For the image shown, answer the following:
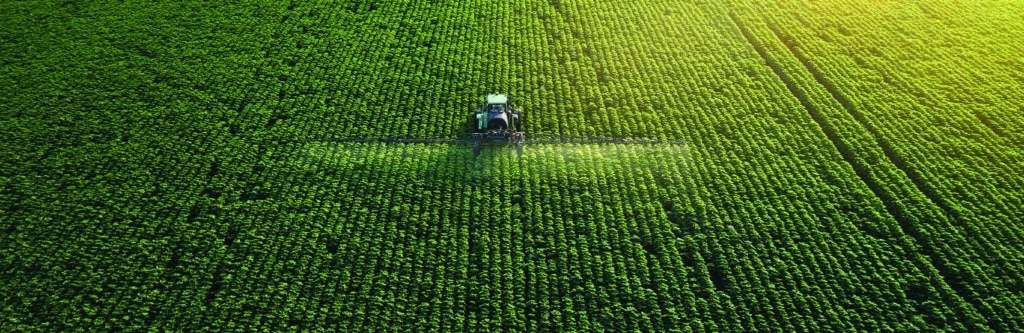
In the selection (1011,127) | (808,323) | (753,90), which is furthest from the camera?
(753,90)

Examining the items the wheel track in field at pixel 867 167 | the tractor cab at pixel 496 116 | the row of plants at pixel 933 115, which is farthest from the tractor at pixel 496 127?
the row of plants at pixel 933 115

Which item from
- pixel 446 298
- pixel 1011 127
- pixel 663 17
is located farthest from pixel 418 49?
pixel 1011 127

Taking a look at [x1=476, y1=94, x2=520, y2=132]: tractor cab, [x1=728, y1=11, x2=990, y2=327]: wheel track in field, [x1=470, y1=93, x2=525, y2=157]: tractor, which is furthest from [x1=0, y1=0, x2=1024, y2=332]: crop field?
[x1=476, y1=94, x2=520, y2=132]: tractor cab

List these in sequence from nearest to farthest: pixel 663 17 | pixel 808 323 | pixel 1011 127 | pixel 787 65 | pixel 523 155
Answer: pixel 808 323 < pixel 523 155 < pixel 1011 127 < pixel 787 65 < pixel 663 17

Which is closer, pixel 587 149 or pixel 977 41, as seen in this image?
pixel 587 149

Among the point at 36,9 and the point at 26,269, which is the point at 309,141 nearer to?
the point at 26,269

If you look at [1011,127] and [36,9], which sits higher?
[1011,127]

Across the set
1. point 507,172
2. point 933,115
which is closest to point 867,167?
point 933,115

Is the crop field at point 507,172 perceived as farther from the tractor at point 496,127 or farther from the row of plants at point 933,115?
the tractor at point 496,127
